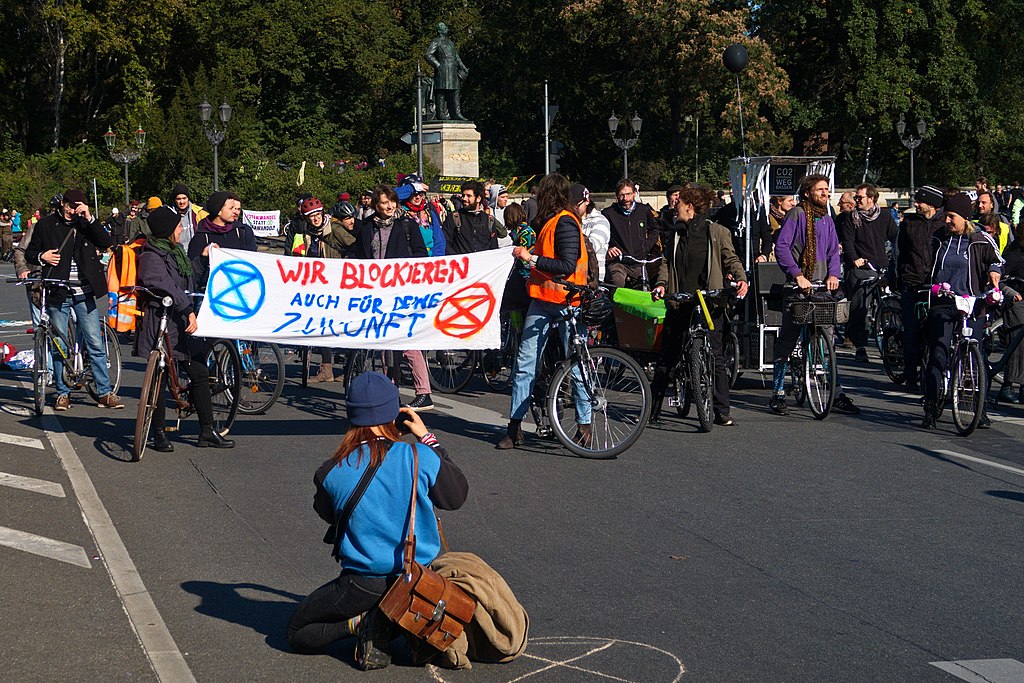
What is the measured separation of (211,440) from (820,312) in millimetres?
5145

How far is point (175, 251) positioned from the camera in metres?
10.6

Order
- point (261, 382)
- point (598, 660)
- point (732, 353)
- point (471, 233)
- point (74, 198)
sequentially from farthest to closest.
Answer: point (471, 233), point (732, 353), point (74, 198), point (261, 382), point (598, 660)

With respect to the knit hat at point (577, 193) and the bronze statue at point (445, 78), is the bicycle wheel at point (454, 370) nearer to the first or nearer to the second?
the knit hat at point (577, 193)

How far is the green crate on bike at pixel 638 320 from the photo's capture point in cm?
1180

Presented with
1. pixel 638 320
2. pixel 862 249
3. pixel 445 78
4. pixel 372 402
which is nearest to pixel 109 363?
pixel 638 320

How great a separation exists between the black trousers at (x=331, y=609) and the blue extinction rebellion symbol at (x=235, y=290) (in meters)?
4.82

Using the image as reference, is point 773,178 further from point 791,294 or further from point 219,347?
point 219,347

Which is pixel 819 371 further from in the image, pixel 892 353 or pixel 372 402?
pixel 372 402

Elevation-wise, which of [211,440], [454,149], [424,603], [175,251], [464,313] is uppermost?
[454,149]

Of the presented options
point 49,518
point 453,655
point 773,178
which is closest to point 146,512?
point 49,518

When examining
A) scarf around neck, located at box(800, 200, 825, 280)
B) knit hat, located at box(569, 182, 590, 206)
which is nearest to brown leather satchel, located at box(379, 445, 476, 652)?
knit hat, located at box(569, 182, 590, 206)

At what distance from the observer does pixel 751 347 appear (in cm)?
1377

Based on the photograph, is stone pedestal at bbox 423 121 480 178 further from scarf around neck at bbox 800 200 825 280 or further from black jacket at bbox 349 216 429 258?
scarf around neck at bbox 800 200 825 280

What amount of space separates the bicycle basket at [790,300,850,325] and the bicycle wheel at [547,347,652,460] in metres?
2.38
